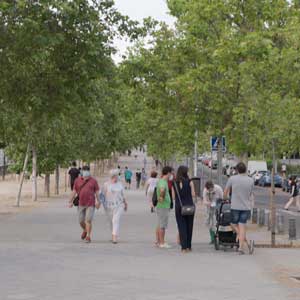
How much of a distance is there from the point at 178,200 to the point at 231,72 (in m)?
9.26

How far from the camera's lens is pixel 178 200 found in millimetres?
17484

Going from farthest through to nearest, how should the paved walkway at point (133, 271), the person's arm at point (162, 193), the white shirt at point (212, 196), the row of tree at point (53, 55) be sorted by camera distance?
the row of tree at point (53, 55) < the white shirt at point (212, 196) < the person's arm at point (162, 193) < the paved walkway at point (133, 271)

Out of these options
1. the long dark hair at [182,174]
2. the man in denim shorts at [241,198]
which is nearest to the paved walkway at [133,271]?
the man in denim shorts at [241,198]

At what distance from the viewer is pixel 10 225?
86.1 ft

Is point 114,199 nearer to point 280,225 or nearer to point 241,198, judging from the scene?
point 241,198

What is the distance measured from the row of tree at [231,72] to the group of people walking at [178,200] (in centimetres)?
311

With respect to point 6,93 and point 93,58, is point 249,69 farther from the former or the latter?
point 6,93

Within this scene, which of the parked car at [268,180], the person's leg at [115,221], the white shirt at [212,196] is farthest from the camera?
the parked car at [268,180]

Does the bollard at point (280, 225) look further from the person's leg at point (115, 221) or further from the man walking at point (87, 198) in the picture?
the man walking at point (87, 198)

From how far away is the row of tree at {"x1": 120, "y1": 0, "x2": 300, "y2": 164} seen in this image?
895 inches

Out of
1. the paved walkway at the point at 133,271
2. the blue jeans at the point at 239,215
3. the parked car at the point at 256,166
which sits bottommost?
the paved walkway at the point at 133,271

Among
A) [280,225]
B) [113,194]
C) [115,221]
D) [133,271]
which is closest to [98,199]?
[113,194]

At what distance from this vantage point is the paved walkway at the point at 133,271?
11.1 meters

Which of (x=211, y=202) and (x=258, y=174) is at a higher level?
(x=258, y=174)
